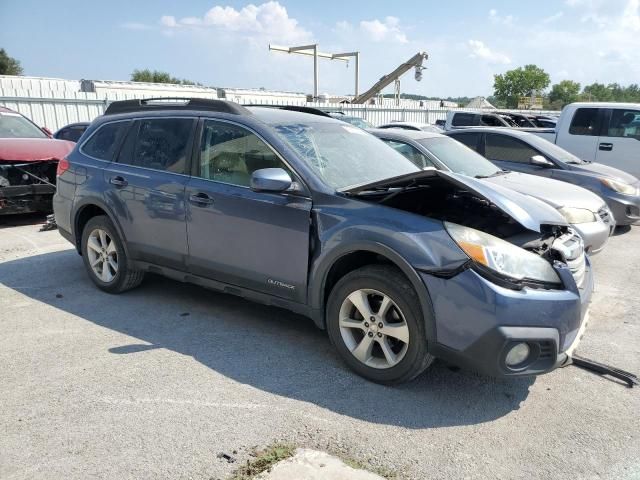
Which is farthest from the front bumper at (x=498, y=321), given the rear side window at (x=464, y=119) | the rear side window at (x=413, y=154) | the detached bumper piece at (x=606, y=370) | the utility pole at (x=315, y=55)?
the utility pole at (x=315, y=55)

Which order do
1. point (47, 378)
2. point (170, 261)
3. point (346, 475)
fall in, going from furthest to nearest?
1. point (170, 261)
2. point (47, 378)
3. point (346, 475)

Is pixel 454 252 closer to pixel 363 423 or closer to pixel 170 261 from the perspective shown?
pixel 363 423

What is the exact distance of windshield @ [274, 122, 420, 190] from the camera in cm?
390

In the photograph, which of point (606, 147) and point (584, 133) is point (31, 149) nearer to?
point (584, 133)

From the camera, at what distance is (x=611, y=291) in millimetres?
5449

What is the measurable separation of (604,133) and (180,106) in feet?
29.0

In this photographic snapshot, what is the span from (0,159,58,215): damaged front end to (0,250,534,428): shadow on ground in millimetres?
2587

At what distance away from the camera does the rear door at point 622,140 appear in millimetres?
10031

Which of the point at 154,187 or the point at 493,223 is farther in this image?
the point at 154,187

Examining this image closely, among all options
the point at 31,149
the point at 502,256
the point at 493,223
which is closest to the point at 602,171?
the point at 493,223

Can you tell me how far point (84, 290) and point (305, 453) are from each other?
348 cm

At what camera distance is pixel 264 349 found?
3.95 meters

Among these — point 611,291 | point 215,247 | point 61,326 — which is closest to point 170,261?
point 215,247

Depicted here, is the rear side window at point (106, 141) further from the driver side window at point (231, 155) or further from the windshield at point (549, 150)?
the windshield at point (549, 150)
